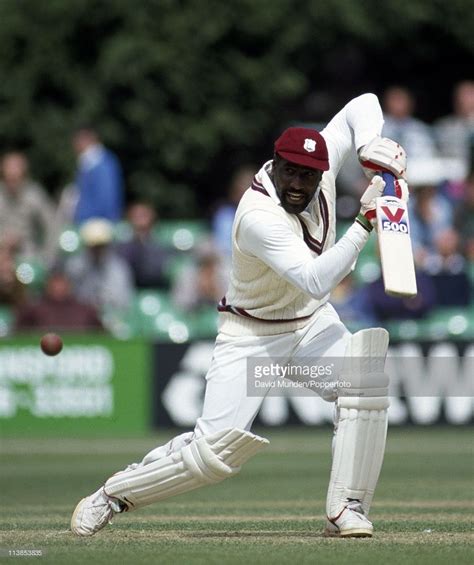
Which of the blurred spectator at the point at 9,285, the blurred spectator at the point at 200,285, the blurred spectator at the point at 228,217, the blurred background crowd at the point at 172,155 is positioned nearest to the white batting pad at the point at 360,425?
the blurred background crowd at the point at 172,155

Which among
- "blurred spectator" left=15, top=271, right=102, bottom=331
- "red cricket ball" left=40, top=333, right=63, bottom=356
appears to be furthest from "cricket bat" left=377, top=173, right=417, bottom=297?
"blurred spectator" left=15, top=271, right=102, bottom=331

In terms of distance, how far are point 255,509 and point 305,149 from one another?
2207mm

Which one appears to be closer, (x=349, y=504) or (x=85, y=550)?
(x=85, y=550)

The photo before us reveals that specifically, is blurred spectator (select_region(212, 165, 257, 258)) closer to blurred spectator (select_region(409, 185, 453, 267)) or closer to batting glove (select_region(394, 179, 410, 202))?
blurred spectator (select_region(409, 185, 453, 267))

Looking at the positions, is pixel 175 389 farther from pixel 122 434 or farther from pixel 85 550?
pixel 85 550

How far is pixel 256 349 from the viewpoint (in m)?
6.22

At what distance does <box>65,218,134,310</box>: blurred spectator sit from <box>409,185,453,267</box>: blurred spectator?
2464 millimetres

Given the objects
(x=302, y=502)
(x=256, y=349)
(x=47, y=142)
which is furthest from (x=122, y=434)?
(x=256, y=349)

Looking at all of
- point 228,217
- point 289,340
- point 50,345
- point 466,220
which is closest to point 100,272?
point 228,217

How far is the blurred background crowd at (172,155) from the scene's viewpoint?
1275cm

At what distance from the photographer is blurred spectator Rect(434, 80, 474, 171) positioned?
13.6 meters

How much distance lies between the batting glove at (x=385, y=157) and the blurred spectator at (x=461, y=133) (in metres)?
7.59

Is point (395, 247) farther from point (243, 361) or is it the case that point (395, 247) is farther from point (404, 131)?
point (404, 131)

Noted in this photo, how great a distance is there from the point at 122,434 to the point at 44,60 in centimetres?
442
